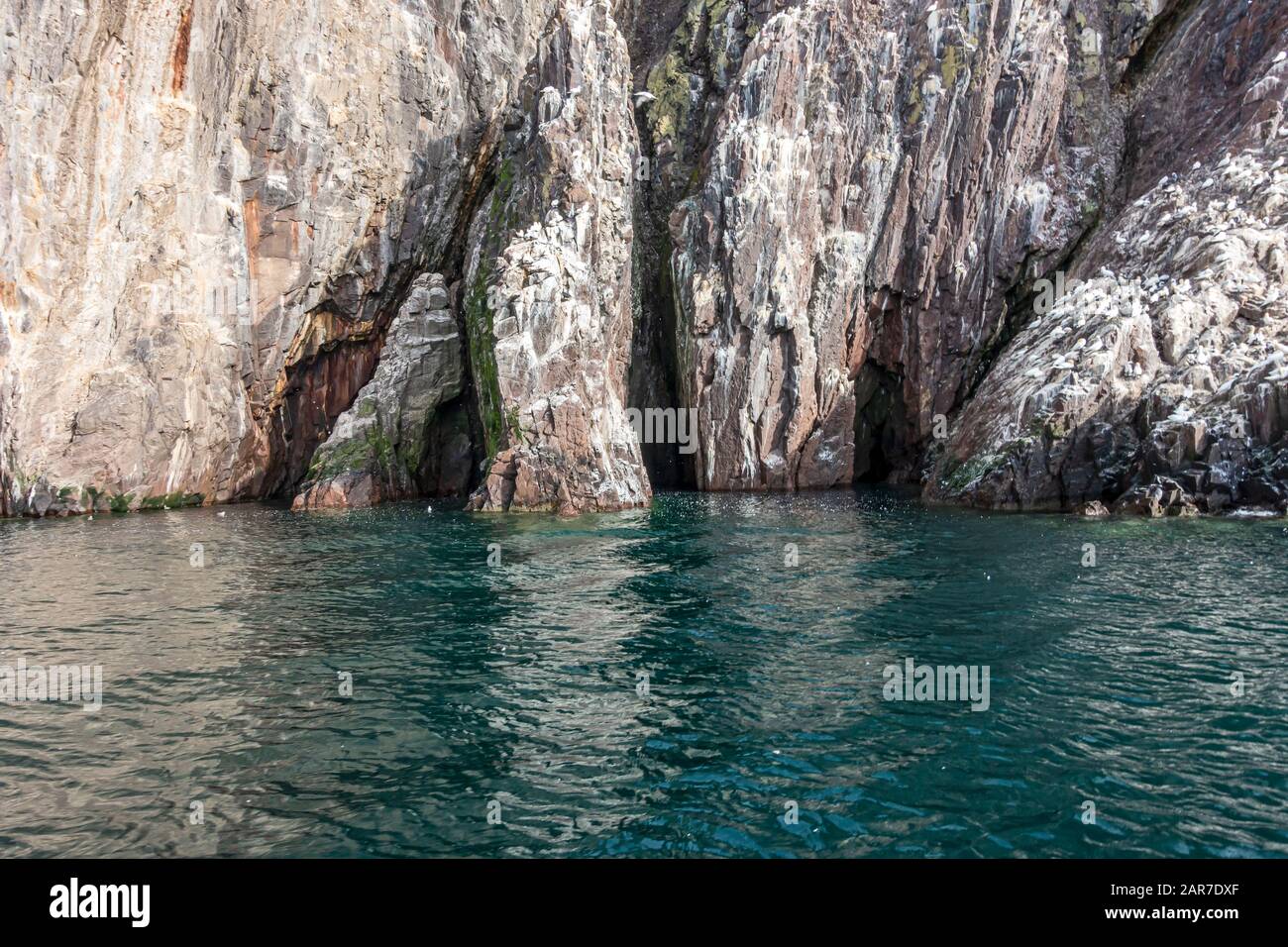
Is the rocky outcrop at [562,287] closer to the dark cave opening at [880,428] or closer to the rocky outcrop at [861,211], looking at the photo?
the rocky outcrop at [861,211]

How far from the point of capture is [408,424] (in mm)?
57812

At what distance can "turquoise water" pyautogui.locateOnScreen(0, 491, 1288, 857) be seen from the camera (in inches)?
407

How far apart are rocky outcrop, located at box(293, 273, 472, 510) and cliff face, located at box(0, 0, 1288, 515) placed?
10.4 inches

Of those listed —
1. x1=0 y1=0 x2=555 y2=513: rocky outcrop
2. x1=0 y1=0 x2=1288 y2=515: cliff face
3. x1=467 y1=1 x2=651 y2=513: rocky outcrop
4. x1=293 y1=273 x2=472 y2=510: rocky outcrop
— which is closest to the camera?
x1=0 y1=0 x2=1288 y2=515: cliff face

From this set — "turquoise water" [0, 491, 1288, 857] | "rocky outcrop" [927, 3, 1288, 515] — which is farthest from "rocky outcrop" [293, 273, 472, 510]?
"rocky outcrop" [927, 3, 1288, 515]

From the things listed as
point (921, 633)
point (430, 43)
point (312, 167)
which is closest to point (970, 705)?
point (921, 633)

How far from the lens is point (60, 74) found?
159ft

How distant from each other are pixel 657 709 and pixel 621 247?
4875 centimetres

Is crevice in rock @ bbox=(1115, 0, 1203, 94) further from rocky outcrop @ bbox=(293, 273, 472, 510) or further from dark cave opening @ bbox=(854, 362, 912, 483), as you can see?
rocky outcrop @ bbox=(293, 273, 472, 510)

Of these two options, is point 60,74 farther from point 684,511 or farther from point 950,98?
point 950,98

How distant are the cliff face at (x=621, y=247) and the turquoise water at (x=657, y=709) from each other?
2030 cm

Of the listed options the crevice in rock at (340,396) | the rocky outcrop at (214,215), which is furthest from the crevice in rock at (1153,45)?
the crevice in rock at (340,396)

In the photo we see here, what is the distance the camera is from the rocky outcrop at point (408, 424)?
53.5 metres
